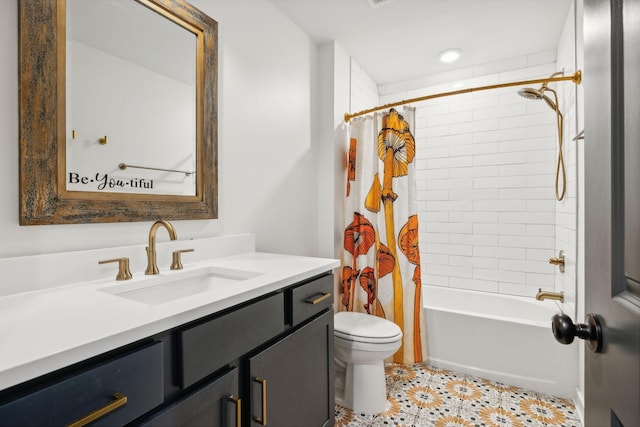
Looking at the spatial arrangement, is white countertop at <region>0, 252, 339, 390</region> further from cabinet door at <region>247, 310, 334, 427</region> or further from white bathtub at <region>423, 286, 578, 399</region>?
white bathtub at <region>423, 286, 578, 399</region>

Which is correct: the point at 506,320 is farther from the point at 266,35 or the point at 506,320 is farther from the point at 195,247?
the point at 266,35

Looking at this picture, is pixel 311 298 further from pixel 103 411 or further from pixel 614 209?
pixel 614 209

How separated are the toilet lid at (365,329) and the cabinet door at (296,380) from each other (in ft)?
1.05

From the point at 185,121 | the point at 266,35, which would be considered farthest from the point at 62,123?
the point at 266,35

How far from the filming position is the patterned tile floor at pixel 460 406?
5.79ft

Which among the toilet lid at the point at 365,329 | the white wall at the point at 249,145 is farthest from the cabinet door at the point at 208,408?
the toilet lid at the point at 365,329

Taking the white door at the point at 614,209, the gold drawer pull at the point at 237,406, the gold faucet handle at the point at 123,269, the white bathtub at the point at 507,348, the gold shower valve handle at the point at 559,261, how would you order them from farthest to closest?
the gold shower valve handle at the point at 559,261 < the white bathtub at the point at 507,348 < the gold faucet handle at the point at 123,269 < the gold drawer pull at the point at 237,406 < the white door at the point at 614,209

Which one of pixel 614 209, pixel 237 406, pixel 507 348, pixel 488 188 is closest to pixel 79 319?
pixel 237 406

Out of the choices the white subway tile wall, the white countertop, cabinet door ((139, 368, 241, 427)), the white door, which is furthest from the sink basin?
the white subway tile wall

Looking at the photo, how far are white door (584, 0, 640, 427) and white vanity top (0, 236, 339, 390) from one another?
832 mm

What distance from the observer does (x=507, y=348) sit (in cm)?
212

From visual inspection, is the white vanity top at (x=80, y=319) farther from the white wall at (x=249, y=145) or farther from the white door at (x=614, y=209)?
the white door at (x=614, y=209)

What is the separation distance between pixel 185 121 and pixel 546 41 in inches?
104

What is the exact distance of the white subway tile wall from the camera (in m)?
2.65
